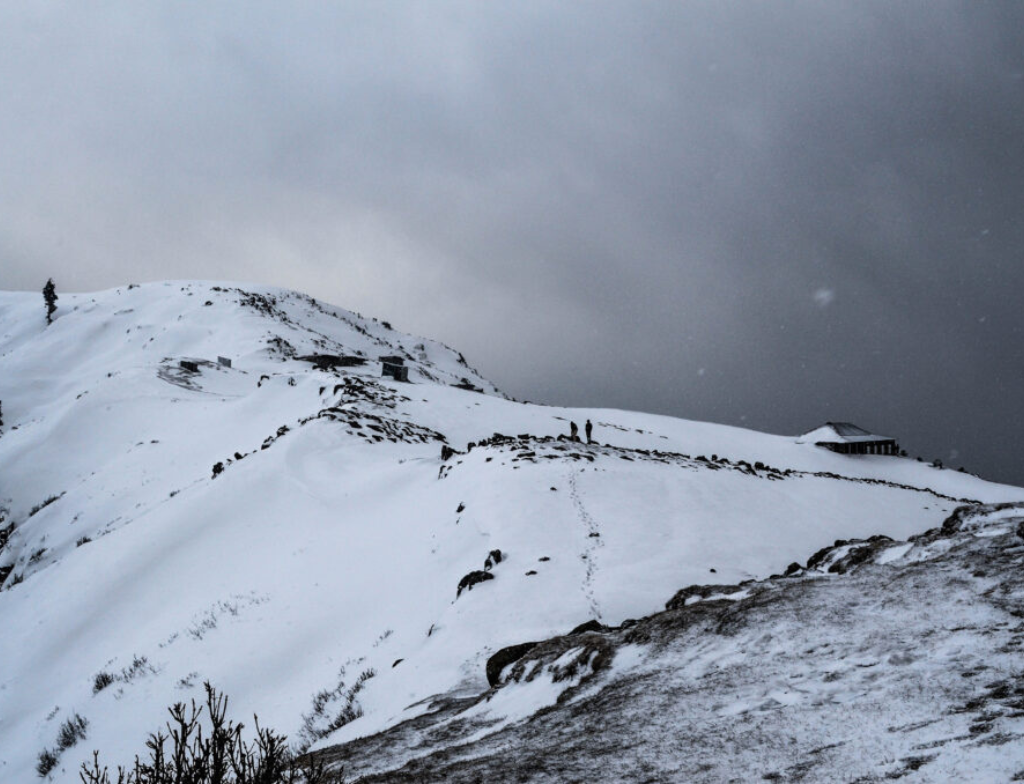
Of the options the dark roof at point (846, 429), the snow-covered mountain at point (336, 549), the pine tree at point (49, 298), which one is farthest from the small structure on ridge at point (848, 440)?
the pine tree at point (49, 298)

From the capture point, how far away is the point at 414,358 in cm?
6756

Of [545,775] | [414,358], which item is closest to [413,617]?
[545,775]

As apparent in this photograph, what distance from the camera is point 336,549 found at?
1393 centimetres

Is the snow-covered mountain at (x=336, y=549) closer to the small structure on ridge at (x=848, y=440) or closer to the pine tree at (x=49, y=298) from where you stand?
the small structure on ridge at (x=848, y=440)

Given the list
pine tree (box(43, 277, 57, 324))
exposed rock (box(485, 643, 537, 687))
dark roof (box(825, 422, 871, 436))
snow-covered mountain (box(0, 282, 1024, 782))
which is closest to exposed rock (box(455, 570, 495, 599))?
snow-covered mountain (box(0, 282, 1024, 782))

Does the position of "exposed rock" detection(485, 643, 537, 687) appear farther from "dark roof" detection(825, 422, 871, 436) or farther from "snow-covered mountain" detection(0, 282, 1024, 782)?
"dark roof" detection(825, 422, 871, 436)

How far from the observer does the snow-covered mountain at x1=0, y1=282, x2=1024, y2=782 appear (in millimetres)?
9141

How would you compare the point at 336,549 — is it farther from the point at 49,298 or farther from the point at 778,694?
the point at 49,298

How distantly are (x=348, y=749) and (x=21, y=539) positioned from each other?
21.7 m

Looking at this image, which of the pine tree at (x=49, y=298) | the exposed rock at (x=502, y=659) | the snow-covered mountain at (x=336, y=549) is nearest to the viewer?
the exposed rock at (x=502, y=659)

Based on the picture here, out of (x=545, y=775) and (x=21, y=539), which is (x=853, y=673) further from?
(x=21, y=539)

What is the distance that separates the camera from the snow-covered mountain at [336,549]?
30.0ft

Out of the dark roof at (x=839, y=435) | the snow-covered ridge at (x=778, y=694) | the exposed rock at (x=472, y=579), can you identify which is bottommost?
the snow-covered ridge at (x=778, y=694)

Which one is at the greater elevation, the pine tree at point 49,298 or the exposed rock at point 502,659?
the pine tree at point 49,298
